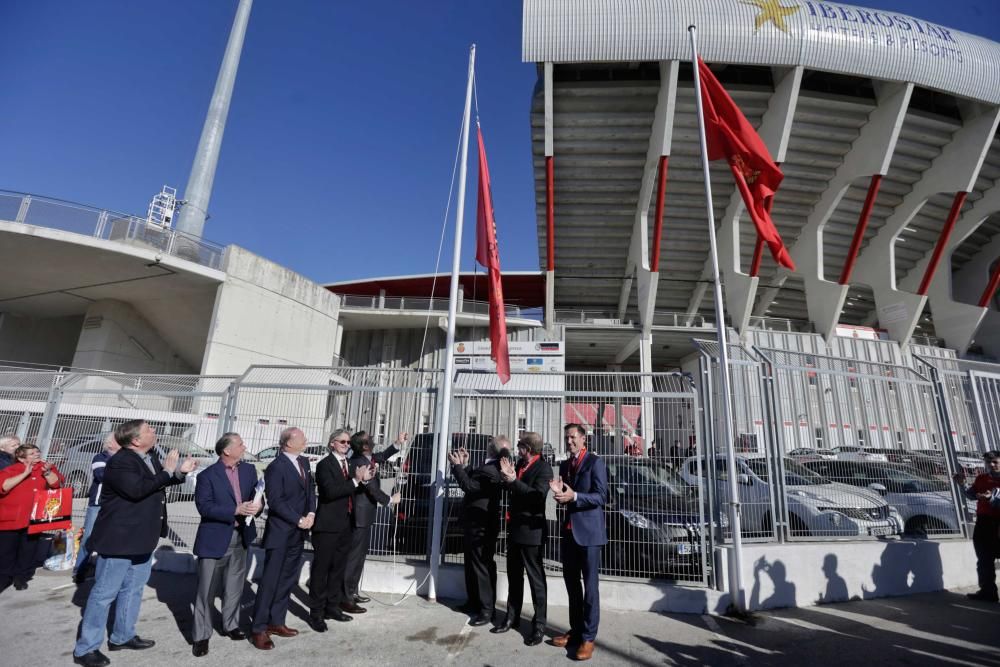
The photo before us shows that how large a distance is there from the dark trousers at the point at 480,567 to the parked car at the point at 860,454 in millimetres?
4442

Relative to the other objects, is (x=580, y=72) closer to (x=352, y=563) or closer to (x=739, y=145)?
(x=739, y=145)

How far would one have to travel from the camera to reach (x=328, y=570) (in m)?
4.29

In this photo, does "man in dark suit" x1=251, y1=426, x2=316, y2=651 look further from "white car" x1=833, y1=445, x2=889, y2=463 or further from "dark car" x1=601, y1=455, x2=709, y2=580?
"white car" x1=833, y1=445, x2=889, y2=463

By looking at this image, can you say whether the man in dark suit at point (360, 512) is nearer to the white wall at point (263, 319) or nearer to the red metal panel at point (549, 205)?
the white wall at point (263, 319)

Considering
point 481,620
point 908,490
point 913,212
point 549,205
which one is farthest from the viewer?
point 913,212

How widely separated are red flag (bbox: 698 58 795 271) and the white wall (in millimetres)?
19323

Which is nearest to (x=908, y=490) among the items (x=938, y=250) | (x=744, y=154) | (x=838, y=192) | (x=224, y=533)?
(x=744, y=154)

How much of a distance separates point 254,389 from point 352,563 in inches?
106

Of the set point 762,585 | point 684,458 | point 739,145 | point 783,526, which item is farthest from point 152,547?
point 739,145

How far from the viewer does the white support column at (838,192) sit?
19.6m

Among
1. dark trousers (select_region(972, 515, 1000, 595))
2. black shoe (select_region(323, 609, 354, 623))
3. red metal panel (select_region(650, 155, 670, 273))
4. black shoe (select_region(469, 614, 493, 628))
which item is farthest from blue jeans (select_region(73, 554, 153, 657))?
red metal panel (select_region(650, 155, 670, 273))

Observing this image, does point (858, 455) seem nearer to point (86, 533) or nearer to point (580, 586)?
point (580, 586)

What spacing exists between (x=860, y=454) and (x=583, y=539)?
427 centimetres

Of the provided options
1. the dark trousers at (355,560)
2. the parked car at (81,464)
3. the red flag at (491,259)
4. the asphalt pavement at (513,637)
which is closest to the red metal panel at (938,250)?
the asphalt pavement at (513,637)
